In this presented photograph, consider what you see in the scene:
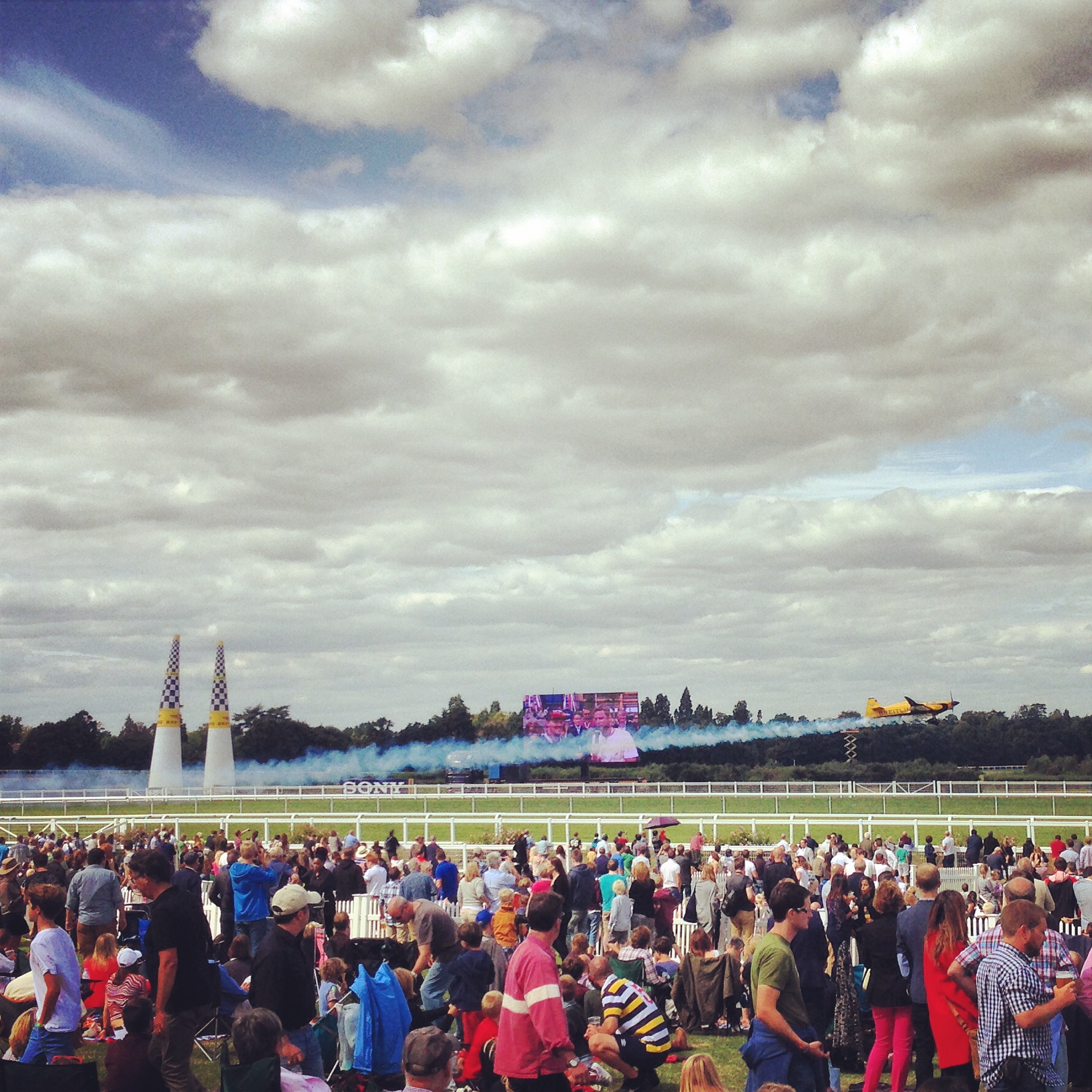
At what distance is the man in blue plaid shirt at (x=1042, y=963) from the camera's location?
19.9ft

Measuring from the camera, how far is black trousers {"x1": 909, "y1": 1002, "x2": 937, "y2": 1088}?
8078 millimetres

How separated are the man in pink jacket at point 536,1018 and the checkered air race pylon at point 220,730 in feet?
227

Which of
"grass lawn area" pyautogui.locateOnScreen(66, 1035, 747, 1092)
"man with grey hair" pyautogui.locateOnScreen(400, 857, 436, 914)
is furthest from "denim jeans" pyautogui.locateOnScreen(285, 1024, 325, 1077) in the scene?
"man with grey hair" pyautogui.locateOnScreen(400, 857, 436, 914)

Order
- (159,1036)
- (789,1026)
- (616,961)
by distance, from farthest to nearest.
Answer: (616,961), (159,1036), (789,1026)

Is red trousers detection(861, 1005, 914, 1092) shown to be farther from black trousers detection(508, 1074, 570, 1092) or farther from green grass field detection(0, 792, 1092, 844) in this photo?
green grass field detection(0, 792, 1092, 844)

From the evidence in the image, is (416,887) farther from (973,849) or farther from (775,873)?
(973,849)

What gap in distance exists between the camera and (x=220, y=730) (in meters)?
72.6

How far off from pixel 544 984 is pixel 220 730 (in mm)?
70020

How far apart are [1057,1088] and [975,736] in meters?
86.2

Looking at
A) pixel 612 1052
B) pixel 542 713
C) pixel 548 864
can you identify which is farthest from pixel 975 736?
pixel 612 1052

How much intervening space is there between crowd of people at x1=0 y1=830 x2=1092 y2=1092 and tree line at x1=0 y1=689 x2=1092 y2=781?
58672 millimetres

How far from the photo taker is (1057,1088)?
5938 mm

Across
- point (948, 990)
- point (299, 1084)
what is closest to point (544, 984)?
point (299, 1084)

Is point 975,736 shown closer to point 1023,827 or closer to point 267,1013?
point 1023,827
